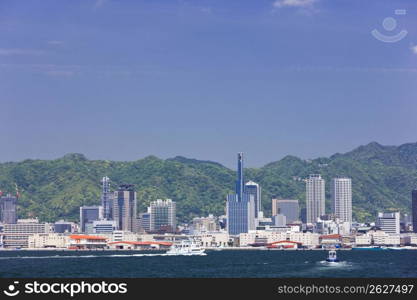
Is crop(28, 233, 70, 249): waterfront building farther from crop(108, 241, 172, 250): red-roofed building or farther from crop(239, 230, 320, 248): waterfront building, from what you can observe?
crop(239, 230, 320, 248): waterfront building

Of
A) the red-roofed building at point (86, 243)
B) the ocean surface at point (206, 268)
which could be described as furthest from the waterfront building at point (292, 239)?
the ocean surface at point (206, 268)

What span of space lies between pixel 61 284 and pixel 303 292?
5893 millimetres

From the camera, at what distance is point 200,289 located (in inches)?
842

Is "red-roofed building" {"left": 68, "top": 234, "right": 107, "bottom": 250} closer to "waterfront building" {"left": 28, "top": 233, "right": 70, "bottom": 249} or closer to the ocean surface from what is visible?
"waterfront building" {"left": 28, "top": 233, "right": 70, "bottom": 249}

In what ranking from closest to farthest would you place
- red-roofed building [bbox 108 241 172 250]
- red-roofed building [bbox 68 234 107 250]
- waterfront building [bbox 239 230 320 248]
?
red-roofed building [bbox 68 234 107 250] → red-roofed building [bbox 108 241 172 250] → waterfront building [bbox 239 230 320 248]

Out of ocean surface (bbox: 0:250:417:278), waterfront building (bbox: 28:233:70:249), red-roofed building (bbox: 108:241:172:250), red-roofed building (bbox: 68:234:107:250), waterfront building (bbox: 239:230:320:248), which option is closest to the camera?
ocean surface (bbox: 0:250:417:278)

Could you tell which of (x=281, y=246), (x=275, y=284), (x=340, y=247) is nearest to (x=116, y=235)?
(x=281, y=246)

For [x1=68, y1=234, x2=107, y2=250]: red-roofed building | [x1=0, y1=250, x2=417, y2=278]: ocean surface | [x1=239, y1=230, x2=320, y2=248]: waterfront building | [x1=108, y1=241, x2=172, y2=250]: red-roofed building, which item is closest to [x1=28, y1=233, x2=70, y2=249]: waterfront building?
[x1=68, y1=234, x2=107, y2=250]: red-roofed building

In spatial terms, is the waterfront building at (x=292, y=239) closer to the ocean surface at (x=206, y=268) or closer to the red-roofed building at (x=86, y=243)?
the red-roofed building at (x=86, y=243)

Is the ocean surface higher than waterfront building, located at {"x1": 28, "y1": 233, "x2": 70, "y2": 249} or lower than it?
higher

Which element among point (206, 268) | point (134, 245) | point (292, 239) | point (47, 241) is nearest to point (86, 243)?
point (47, 241)

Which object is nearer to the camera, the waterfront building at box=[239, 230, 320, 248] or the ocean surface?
the ocean surface

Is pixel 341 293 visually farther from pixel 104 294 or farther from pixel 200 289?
pixel 104 294

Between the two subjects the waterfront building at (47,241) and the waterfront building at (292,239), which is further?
the waterfront building at (292,239)
